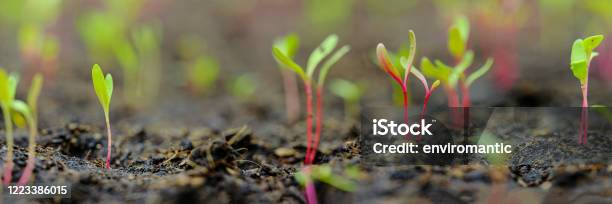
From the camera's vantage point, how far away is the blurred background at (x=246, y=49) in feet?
7.66

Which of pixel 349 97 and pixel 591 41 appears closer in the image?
pixel 591 41

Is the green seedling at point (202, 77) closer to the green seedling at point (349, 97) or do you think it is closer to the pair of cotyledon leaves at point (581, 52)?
the green seedling at point (349, 97)

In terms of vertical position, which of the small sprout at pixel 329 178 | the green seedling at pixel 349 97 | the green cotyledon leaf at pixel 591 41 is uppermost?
the green cotyledon leaf at pixel 591 41

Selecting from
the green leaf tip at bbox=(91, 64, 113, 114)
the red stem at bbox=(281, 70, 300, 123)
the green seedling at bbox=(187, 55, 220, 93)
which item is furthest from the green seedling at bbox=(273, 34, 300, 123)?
the green leaf tip at bbox=(91, 64, 113, 114)

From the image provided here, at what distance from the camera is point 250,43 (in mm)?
3412

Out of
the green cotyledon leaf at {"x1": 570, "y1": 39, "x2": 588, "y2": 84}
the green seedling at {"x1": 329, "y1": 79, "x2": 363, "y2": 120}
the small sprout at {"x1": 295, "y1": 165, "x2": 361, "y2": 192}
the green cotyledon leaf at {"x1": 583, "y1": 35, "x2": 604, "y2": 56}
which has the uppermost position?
the green cotyledon leaf at {"x1": 583, "y1": 35, "x2": 604, "y2": 56}

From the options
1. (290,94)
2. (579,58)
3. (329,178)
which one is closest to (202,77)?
(290,94)

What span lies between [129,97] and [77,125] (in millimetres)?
845

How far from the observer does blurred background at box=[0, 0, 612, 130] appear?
2334 mm

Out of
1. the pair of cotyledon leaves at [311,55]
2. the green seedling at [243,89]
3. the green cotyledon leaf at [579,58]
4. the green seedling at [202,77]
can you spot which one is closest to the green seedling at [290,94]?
the green seedling at [243,89]

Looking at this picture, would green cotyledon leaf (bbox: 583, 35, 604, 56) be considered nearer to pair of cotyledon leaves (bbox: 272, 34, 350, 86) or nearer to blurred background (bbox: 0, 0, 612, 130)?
pair of cotyledon leaves (bbox: 272, 34, 350, 86)

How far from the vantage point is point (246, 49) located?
10.9 feet

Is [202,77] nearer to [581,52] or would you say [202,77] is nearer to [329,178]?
[329,178]

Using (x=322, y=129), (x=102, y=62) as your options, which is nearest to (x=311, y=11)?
(x=102, y=62)
